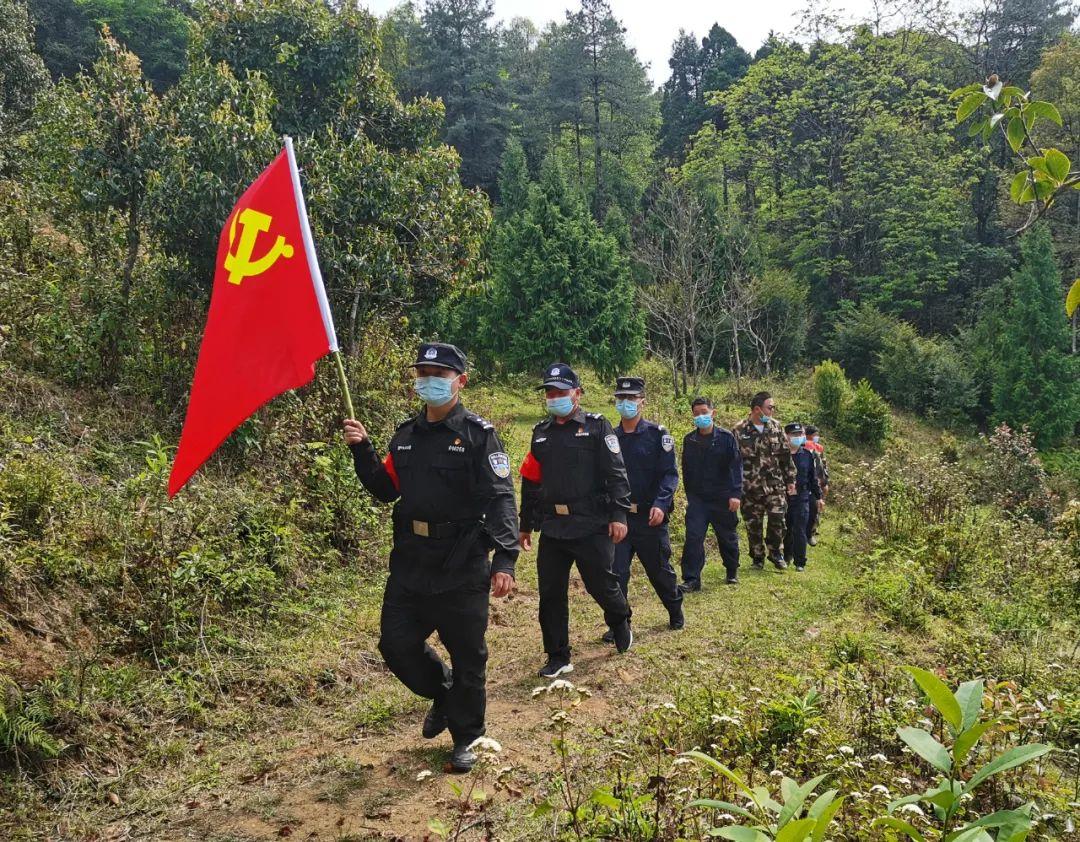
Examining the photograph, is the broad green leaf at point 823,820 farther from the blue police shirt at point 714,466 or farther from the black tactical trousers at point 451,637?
the blue police shirt at point 714,466

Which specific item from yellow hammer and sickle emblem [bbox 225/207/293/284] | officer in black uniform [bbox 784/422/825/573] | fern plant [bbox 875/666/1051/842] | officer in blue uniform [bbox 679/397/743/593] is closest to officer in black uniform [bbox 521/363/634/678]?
yellow hammer and sickle emblem [bbox 225/207/293/284]

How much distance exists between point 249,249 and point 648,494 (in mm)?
3918

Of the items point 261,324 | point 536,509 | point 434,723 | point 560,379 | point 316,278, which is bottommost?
point 434,723

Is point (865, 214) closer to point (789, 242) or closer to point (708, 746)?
point (789, 242)

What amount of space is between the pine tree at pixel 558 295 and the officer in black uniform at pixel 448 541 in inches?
805

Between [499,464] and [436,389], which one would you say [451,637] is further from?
[436,389]

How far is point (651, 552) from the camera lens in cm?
653

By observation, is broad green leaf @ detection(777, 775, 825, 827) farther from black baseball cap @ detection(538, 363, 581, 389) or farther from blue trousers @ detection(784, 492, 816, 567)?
blue trousers @ detection(784, 492, 816, 567)

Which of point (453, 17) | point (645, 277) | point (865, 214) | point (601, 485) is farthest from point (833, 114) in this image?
point (601, 485)

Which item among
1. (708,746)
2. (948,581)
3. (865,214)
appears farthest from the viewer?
(865,214)

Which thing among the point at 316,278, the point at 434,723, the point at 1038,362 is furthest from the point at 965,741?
the point at 1038,362

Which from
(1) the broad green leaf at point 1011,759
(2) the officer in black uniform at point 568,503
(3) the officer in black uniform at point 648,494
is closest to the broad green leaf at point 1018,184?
(1) the broad green leaf at point 1011,759

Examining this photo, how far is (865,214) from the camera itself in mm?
35719

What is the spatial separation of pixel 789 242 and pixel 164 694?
3723cm
